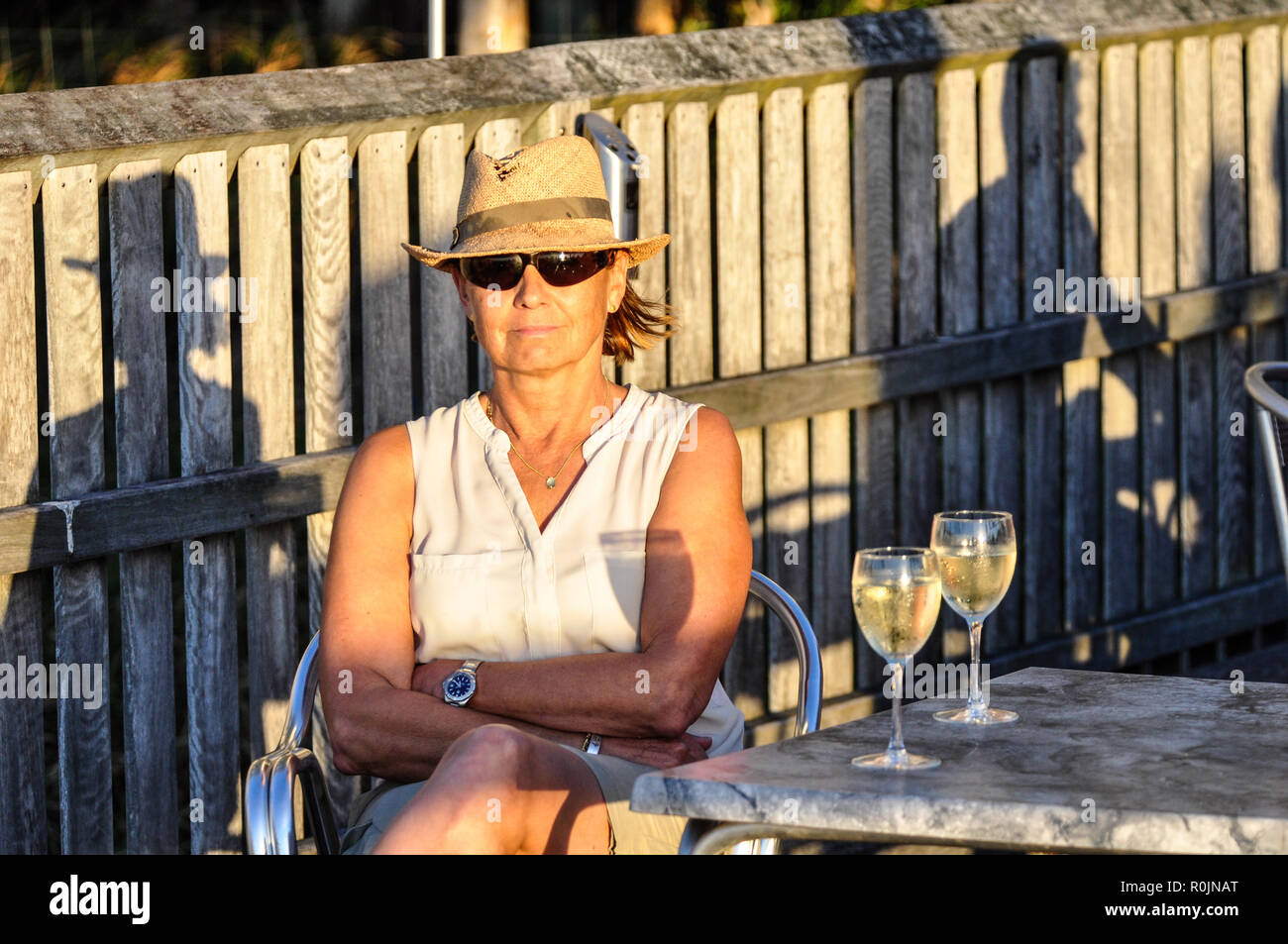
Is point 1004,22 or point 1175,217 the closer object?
point 1004,22

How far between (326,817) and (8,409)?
1089 mm

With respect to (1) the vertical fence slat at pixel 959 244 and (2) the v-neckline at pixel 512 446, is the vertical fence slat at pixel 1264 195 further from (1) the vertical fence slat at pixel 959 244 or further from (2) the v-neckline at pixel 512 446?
(2) the v-neckline at pixel 512 446

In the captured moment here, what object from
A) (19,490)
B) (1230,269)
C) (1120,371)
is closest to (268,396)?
(19,490)

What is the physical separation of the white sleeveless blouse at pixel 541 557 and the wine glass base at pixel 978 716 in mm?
648

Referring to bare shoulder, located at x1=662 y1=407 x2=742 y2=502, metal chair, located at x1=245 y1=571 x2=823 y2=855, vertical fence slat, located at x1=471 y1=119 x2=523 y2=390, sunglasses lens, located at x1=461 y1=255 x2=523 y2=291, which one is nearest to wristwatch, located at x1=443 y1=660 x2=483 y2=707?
metal chair, located at x1=245 y1=571 x2=823 y2=855

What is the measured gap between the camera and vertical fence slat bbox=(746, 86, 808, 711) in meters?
4.39

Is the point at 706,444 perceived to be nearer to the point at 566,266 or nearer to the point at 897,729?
the point at 566,266

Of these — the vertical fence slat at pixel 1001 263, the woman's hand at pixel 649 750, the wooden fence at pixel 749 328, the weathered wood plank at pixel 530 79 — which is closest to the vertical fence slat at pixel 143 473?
the wooden fence at pixel 749 328

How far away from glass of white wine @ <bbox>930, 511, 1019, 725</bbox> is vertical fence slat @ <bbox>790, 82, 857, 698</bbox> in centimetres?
230

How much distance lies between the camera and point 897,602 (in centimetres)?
199

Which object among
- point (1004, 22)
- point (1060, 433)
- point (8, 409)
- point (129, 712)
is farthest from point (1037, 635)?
point (8, 409)

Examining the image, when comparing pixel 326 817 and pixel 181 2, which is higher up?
pixel 181 2
